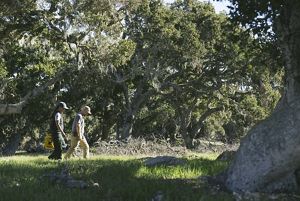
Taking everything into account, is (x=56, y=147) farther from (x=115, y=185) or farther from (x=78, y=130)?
(x=115, y=185)

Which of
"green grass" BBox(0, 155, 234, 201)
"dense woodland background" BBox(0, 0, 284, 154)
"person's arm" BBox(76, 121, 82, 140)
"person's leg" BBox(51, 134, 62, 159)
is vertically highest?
"dense woodland background" BBox(0, 0, 284, 154)

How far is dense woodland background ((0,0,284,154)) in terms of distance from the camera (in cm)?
2331

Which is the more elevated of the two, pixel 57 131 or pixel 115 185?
pixel 57 131

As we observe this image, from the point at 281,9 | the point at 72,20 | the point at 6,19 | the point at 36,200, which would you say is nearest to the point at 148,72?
the point at 72,20

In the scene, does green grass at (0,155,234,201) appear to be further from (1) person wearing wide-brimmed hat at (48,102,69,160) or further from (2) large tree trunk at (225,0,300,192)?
(1) person wearing wide-brimmed hat at (48,102,69,160)

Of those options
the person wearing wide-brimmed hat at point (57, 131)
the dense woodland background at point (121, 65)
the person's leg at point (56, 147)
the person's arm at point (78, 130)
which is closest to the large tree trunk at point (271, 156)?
the person's arm at point (78, 130)

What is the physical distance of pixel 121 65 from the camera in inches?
1212

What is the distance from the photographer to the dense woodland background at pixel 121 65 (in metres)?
23.3

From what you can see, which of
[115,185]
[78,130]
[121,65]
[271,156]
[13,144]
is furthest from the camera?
[13,144]

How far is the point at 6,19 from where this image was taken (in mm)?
21891

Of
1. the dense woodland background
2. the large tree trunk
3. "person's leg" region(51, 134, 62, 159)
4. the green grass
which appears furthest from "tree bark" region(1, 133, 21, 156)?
the large tree trunk

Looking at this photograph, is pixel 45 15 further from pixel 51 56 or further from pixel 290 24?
pixel 290 24

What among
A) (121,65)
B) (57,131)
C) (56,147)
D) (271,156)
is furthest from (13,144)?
(271,156)

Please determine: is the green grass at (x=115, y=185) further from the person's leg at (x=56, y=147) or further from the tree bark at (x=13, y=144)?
the tree bark at (x=13, y=144)
